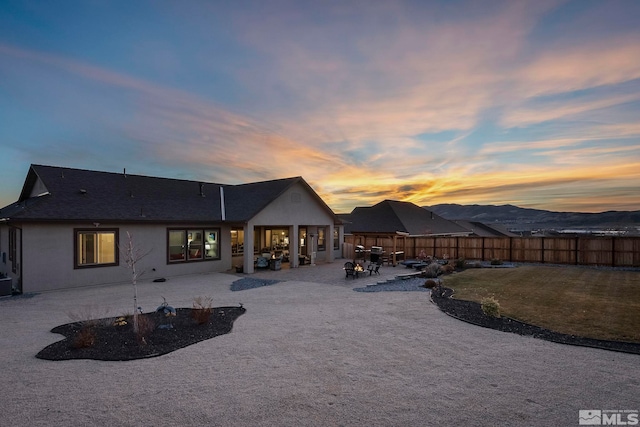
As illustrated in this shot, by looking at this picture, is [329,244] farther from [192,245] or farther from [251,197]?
[192,245]

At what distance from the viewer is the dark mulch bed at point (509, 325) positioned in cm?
721

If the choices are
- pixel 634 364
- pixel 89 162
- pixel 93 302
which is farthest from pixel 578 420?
pixel 89 162

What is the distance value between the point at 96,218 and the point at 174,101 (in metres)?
7.37

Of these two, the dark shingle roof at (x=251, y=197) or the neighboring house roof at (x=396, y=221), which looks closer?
the dark shingle roof at (x=251, y=197)

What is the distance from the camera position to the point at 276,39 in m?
14.1

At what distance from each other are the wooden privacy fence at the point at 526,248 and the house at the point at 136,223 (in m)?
6.23

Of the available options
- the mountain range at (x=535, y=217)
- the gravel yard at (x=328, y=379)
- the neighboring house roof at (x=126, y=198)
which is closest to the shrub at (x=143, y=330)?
the gravel yard at (x=328, y=379)

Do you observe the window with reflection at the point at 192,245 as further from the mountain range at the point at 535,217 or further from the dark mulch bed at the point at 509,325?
the mountain range at the point at 535,217

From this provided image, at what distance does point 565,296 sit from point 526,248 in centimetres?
1199

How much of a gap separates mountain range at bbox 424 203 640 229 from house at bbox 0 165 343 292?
77.9 m

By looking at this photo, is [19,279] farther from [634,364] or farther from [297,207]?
[634,364]

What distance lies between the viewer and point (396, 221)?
103 feet

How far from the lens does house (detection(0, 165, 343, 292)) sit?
45.4ft

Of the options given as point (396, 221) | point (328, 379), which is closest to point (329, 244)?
point (396, 221)
